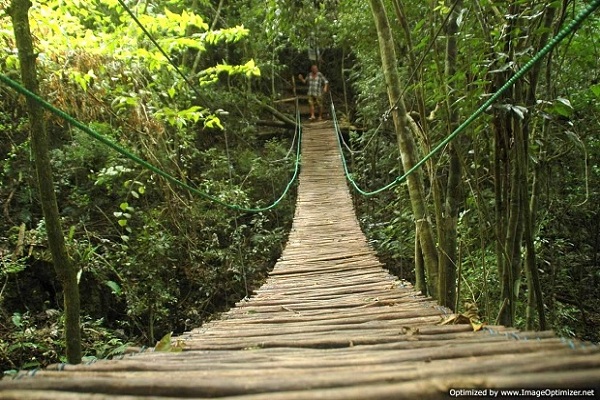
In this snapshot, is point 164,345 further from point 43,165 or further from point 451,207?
point 451,207

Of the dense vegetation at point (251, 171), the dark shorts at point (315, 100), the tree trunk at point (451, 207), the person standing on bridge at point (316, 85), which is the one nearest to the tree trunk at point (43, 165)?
the dense vegetation at point (251, 171)

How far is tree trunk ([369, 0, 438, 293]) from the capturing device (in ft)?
7.64

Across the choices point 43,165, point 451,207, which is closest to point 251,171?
point 451,207

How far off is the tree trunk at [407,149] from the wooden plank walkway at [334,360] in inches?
16.4

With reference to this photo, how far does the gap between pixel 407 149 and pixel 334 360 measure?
66.7 inches

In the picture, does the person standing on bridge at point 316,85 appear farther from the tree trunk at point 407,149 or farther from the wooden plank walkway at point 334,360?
the wooden plank walkway at point 334,360

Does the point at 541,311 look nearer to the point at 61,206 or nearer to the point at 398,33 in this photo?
the point at 398,33

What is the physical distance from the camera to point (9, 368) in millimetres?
2598

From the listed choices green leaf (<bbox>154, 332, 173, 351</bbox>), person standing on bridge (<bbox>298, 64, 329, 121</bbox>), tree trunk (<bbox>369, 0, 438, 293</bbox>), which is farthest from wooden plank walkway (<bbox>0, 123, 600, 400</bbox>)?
person standing on bridge (<bbox>298, 64, 329, 121</bbox>)

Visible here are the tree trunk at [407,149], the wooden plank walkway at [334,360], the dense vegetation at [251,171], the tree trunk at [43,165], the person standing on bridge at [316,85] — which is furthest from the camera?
the person standing on bridge at [316,85]

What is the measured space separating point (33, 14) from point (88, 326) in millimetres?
2173

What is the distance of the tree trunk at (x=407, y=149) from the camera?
7.64 feet

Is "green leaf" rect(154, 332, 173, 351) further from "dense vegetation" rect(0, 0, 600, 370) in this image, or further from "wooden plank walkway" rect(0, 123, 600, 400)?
"dense vegetation" rect(0, 0, 600, 370)

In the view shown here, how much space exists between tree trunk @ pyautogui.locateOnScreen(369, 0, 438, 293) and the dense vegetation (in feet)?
0.35
